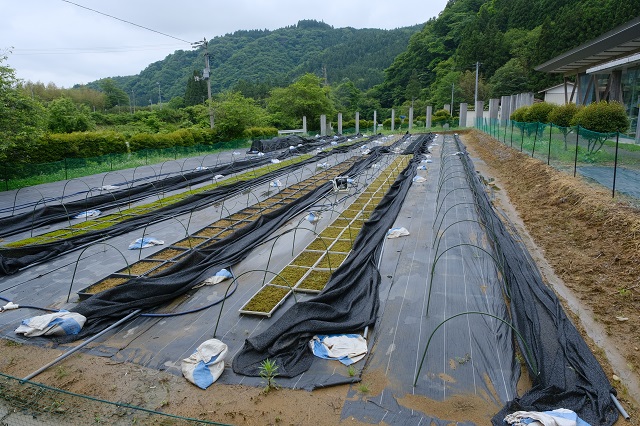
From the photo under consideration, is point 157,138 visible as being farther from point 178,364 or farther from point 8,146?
point 178,364

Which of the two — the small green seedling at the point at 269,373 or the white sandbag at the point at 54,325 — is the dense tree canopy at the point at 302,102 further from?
the small green seedling at the point at 269,373

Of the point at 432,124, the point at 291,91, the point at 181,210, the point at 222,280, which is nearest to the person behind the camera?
the point at 222,280

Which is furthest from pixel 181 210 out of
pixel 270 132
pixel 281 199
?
pixel 270 132

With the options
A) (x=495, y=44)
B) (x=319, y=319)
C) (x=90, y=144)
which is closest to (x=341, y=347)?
(x=319, y=319)

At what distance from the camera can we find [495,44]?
52844mm

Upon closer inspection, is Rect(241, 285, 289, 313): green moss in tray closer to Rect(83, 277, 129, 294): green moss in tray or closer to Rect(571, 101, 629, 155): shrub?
Rect(83, 277, 129, 294): green moss in tray

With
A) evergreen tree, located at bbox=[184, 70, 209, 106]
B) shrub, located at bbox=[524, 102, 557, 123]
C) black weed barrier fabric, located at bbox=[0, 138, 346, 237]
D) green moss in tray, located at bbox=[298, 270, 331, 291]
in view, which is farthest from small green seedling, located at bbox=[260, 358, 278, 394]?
evergreen tree, located at bbox=[184, 70, 209, 106]

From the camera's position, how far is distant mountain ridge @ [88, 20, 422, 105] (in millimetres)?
70562

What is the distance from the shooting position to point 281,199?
12773 mm

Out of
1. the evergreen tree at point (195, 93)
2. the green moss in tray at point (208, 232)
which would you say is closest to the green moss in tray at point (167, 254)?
the green moss in tray at point (208, 232)

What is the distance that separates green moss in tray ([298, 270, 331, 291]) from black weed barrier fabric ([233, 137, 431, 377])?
242 mm

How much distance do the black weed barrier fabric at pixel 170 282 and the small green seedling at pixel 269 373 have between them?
244 cm

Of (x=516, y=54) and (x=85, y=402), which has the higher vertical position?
(x=516, y=54)

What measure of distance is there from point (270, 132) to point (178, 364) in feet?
96.7
